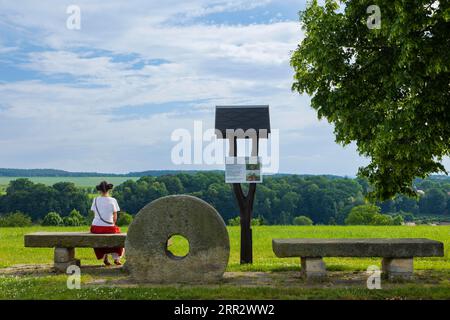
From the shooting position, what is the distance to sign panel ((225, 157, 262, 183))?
12.8m

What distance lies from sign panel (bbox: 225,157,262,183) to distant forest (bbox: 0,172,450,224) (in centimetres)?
2855

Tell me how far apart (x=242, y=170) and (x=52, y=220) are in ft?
135

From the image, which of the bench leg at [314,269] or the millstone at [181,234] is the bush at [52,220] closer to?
the millstone at [181,234]

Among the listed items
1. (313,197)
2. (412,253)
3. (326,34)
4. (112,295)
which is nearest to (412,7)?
(326,34)

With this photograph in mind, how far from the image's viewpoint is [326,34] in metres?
12.6

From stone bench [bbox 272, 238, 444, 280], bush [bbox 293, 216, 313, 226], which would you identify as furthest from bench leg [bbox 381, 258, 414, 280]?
bush [bbox 293, 216, 313, 226]

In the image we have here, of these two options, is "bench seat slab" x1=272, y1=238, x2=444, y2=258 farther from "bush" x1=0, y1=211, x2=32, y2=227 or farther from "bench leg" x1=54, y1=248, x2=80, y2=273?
"bush" x1=0, y1=211, x2=32, y2=227

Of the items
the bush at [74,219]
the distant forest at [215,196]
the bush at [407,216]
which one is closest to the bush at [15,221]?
the bush at [74,219]

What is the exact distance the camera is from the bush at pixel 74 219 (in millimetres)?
50513

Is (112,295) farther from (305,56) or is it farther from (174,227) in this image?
(305,56)

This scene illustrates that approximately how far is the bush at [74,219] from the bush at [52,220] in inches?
23.9

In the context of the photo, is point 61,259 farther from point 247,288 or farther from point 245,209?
point 247,288

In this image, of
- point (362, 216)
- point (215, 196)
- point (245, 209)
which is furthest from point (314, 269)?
point (362, 216)

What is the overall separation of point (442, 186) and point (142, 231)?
285ft
